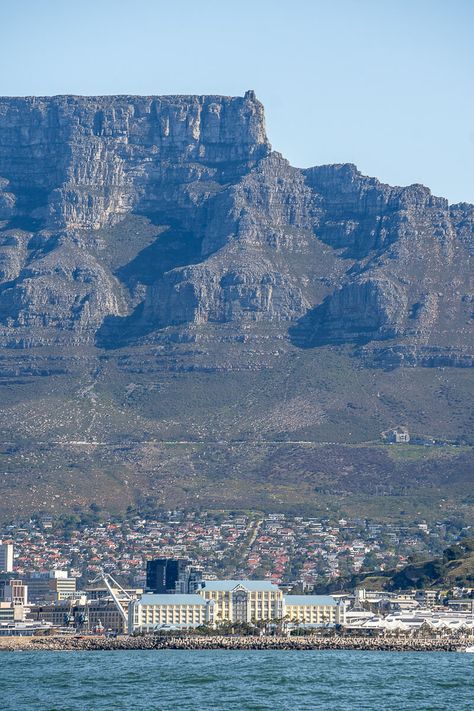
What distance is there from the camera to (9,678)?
183875mm

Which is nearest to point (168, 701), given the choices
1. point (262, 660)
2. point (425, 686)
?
point (425, 686)

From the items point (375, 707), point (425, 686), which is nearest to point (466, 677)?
point (425, 686)

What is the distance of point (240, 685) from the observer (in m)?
176

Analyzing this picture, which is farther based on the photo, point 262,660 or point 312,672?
point 262,660

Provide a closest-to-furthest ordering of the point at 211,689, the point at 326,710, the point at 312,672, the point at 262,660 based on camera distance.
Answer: the point at 326,710 < the point at 211,689 < the point at 312,672 < the point at 262,660

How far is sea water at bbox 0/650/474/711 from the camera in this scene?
16488 cm

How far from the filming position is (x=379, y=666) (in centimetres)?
19162

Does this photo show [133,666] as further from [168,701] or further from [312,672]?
[168,701]

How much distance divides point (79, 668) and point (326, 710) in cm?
3480

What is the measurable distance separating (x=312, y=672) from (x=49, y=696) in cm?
2175

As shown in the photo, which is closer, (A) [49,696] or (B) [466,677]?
(A) [49,696]

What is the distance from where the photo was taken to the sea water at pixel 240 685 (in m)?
165

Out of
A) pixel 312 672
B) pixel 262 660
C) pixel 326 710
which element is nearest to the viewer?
pixel 326 710

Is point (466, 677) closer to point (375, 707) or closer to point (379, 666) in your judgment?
point (379, 666)
